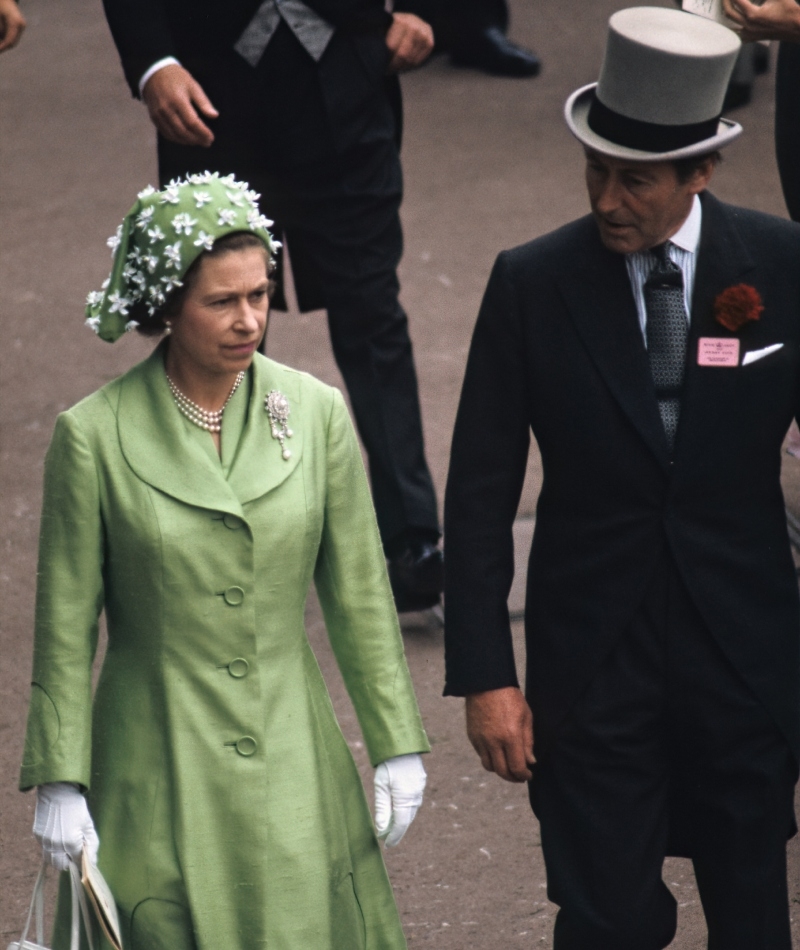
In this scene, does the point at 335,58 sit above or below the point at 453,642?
above

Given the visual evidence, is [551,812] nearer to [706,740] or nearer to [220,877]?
[706,740]

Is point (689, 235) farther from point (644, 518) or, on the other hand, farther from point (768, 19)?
point (768, 19)

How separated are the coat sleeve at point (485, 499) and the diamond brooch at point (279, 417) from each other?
1.07 ft

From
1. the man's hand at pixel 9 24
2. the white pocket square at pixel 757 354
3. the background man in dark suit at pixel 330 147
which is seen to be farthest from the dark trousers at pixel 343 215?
the white pocket square at pixel 757 354

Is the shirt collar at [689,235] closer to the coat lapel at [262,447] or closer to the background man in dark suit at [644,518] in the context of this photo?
the background man in dark suit at [644,518]

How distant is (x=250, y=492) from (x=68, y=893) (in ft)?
2.60

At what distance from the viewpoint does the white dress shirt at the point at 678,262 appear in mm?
3299

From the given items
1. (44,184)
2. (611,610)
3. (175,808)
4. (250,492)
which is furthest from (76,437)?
(44,184)

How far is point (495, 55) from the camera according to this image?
11.3 meters

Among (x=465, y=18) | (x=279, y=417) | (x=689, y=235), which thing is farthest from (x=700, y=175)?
(x=465, y=18)

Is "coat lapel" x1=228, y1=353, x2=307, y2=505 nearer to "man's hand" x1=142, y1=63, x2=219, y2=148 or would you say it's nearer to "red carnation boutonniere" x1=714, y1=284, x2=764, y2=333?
"red carnation boutonniere" x1=714, y1=284, x2=764, y2=333

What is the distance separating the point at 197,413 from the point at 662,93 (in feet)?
3.23

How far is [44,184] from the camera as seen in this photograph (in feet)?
32.3

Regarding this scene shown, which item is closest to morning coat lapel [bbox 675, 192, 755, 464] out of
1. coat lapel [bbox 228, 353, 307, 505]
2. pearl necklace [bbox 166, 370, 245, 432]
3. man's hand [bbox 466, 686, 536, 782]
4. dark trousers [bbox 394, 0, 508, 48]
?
man's hand [bbox 466, 686, 536, 782]
